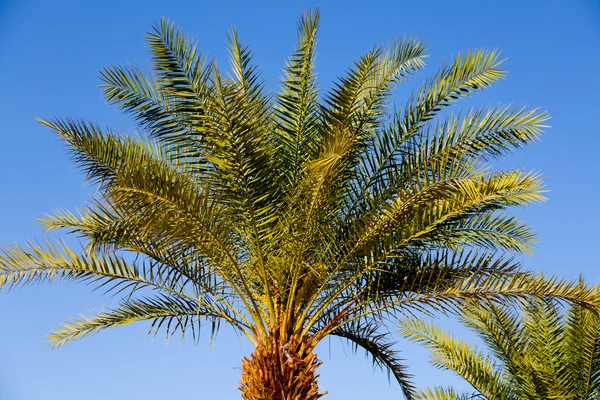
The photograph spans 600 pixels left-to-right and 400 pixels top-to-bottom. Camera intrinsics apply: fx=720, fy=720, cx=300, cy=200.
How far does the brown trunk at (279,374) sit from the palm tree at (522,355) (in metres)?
5.18

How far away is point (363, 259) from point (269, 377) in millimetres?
1882

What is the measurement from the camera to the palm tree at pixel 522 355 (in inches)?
510

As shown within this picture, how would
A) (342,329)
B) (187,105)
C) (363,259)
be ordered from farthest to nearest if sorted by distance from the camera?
→ (342,329) → (363,259) → (187,105)

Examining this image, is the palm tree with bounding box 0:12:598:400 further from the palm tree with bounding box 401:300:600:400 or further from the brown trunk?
the palm tree with bounding box 401:300:600:400

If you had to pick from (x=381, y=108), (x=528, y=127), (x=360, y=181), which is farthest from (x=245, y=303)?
(x=528, y=127)

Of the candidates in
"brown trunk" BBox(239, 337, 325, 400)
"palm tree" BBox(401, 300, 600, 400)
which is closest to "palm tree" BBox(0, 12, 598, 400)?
"brown trunk" BBox(239, 337, 325, 400)

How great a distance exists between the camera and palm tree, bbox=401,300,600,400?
13.0 meters

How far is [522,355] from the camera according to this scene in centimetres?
1368

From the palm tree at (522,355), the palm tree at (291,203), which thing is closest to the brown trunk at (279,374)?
the palm tree at (291,203)

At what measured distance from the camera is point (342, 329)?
33.3 feet

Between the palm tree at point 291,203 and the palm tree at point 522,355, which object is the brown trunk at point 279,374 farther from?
the palm tree at point 522,355

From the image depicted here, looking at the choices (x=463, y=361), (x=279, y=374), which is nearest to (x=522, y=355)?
(x=463, y=361)

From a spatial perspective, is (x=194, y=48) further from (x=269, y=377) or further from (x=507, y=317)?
(x=507, y=317)

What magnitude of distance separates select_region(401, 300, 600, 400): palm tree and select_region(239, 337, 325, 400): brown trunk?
518 cm
